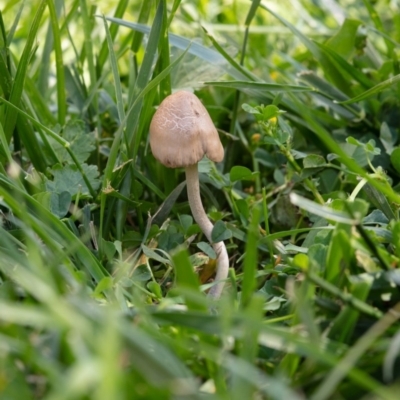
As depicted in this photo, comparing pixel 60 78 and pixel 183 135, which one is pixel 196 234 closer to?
pixel 183 135

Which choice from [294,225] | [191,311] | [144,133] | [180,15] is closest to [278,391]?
[191,311]

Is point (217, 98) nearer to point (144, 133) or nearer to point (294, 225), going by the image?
point (144, 133)

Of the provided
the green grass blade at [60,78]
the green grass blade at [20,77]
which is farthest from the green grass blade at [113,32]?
the green grass blade at [20,77]

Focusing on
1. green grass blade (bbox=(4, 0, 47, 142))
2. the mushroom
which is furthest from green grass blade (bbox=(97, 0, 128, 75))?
the mushroom

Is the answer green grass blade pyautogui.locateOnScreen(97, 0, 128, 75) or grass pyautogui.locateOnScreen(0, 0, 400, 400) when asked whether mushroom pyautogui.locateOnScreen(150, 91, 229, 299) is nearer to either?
grass pyautogui.locateOnScreen(0, 0, 400, 400)

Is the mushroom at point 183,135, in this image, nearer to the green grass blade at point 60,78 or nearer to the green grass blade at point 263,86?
the green grass blade at point 263,86
